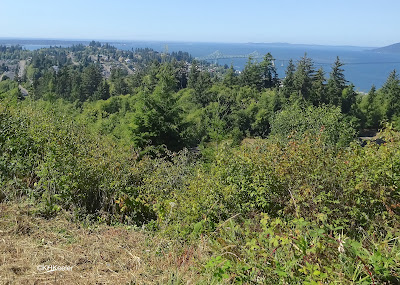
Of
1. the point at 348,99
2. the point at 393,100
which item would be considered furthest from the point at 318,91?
the point at 393,100

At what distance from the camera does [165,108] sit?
1662 cm

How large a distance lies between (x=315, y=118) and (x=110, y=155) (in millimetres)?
19503

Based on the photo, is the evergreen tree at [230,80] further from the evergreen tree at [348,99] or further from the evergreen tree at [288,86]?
the evergreen tree at [348,99]

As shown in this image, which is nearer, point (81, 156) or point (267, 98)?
point (81, 156)

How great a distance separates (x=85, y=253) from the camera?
3.15 m

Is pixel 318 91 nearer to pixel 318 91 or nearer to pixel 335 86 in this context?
pixel 318 91

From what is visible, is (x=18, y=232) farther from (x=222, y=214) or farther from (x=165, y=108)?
(x=165, y=108)

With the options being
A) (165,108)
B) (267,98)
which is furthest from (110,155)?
(267,98)

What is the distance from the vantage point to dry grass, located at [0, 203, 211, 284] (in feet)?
8.98

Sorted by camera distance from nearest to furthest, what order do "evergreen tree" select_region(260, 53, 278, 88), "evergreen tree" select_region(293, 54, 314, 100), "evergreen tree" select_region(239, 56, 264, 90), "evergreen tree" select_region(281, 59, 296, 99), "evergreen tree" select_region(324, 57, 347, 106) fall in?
"evergreen tree" select_region(324, 57, 347, 106)
"evergreen tree" select_region(293, 54, 314, 100)
"evergreen tree" select_region(281, 59, 296, 99)
"evergreen tree" select_region(239, 56, 264, 90)
"evergreen tree" select_region(260, 53, 278, 88)

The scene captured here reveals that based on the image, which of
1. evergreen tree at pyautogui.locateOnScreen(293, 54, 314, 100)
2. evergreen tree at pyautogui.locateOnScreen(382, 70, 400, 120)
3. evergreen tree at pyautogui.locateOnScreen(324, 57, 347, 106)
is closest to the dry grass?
evergreen tree at pyautogui.locateOnScreen(293, 54, 314, 100)

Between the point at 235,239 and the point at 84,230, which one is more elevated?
the point at 235,239

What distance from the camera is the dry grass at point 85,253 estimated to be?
8.98 ft

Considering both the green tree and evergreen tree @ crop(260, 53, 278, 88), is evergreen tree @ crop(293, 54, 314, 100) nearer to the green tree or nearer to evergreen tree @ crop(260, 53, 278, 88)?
the green tree
